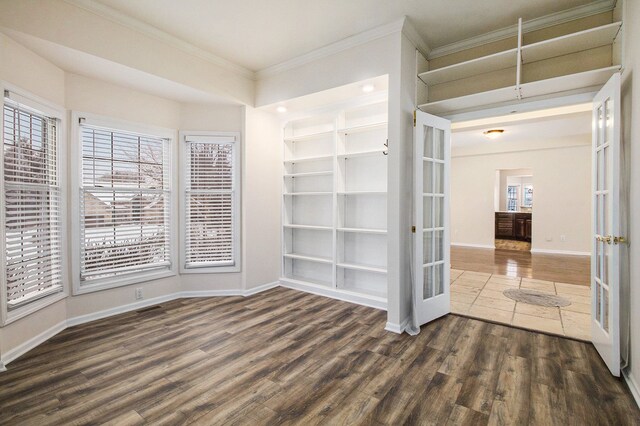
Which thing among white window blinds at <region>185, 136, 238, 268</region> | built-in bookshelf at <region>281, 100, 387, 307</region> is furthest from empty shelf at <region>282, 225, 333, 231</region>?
white window blinds at <region>185, 136, 238, 268</region>

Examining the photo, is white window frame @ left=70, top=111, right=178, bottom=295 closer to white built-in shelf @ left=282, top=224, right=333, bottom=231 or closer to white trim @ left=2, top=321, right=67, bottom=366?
white trim @ left=2, top=321, right=67, bottom=366

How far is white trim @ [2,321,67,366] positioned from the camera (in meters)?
2.50

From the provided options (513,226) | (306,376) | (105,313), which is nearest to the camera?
(306,376)

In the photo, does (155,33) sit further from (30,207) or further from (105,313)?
(105,313)

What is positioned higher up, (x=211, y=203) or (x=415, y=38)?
(x=415, y=38)

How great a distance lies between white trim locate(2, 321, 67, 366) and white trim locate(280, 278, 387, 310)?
262 centimetres

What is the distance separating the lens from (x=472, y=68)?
3174 millimetres

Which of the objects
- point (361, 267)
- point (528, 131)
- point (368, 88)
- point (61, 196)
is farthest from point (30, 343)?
point (528, 131)

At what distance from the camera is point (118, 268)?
3590 mm

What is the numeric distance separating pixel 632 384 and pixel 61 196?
505cm

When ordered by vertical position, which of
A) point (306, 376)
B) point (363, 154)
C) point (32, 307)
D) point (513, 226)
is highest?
point (363, 154)

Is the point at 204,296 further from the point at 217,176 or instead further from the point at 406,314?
the point at 406,314

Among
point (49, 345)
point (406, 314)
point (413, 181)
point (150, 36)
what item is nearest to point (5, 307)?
point (49, 345)

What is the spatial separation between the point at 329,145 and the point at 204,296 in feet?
9.06
